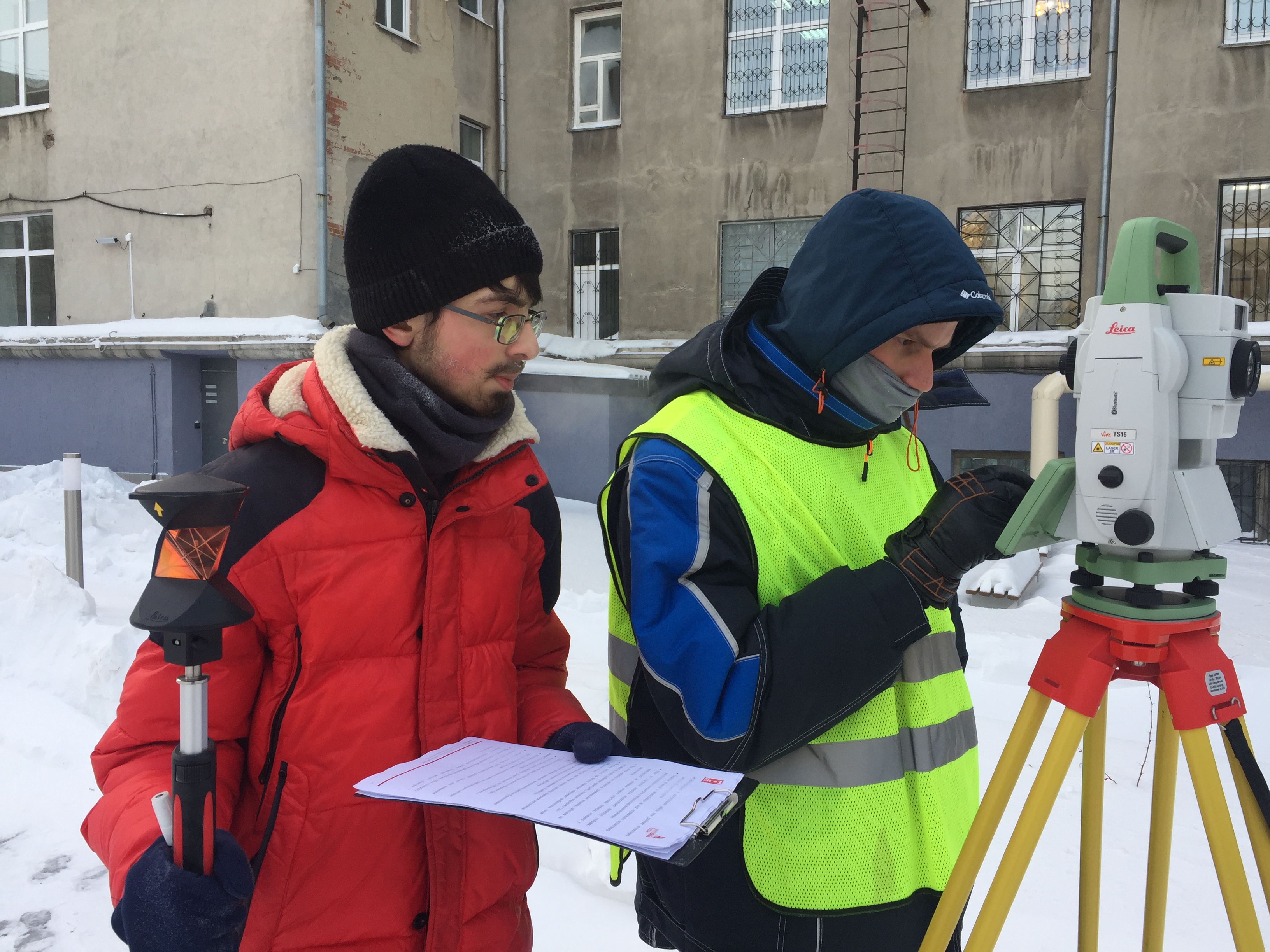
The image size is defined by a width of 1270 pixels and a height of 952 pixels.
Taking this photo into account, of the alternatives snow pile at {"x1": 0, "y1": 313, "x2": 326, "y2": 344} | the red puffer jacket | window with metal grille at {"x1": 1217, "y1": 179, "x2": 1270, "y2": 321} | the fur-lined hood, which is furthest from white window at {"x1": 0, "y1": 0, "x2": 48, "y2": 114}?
window with metal grille at {"x1": 1217, "y1": 179, "x2": 1270, "y2": 321}

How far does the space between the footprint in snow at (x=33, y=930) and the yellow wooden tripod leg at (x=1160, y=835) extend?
8.81ft

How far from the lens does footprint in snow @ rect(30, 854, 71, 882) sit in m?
2.66

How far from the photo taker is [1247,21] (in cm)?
855

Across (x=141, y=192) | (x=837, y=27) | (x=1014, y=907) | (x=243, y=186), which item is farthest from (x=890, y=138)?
(x=1014, y=907)

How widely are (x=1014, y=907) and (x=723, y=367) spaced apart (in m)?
1.86

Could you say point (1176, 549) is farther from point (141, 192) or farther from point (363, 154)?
point (141, 192)

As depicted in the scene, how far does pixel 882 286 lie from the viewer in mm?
1409

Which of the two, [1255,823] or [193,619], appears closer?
[193,619]

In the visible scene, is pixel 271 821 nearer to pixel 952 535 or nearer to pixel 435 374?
pixel 435 374

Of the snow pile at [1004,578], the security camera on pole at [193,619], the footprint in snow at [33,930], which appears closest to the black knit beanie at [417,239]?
the security camera on pole at [193,619]

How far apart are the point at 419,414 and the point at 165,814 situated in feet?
2.08

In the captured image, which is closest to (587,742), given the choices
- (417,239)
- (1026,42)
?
(417,239)

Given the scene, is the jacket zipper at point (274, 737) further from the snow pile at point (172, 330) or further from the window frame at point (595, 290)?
the window frame at point (595, 290)

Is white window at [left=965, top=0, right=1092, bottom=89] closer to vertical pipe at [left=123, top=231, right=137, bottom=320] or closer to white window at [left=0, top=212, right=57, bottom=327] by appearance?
vertical pipe at [left=123, top=231, right=137, bottom=320]
